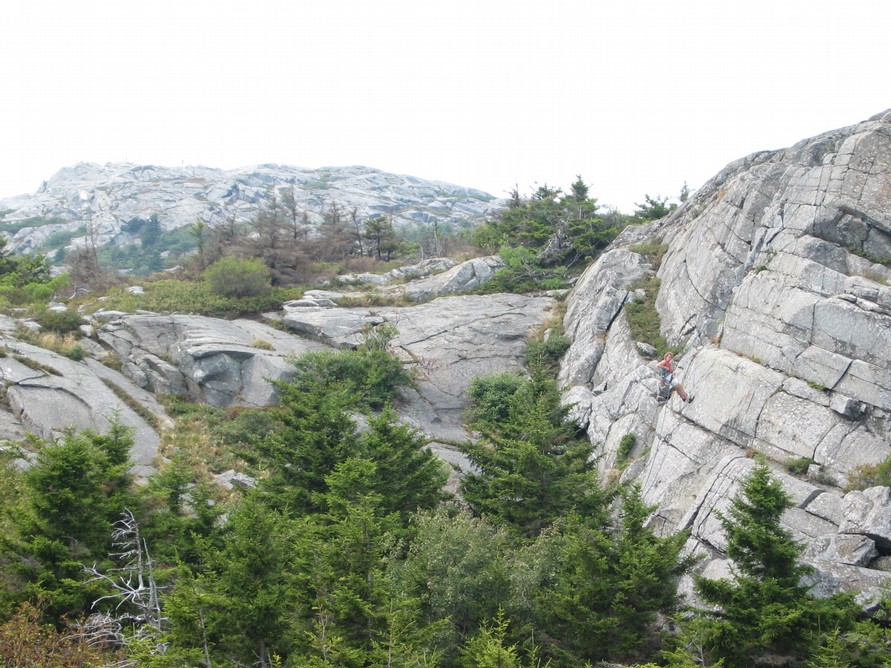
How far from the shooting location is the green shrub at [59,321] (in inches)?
1309

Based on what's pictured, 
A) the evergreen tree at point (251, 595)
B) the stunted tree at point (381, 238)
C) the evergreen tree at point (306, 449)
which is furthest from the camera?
the stunted tree at point (381, 238)

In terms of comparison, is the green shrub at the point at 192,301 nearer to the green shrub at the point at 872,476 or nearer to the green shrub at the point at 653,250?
the green shrub at the point at 653,250

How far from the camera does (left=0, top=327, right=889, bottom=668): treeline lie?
33.8 ft

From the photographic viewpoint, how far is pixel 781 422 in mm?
16719

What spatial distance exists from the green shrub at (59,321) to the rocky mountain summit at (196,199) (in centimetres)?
6483

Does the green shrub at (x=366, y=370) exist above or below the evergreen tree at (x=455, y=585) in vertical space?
below

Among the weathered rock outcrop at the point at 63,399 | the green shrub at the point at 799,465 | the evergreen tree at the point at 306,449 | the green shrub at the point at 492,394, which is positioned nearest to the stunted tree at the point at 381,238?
the green shrub at the point at 492,394

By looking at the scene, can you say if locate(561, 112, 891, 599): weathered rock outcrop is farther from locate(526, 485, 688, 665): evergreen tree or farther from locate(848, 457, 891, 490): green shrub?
locate(526, 485, 688, 665): evergreen tree

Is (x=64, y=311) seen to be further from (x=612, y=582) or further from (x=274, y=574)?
(x=612, y=582)

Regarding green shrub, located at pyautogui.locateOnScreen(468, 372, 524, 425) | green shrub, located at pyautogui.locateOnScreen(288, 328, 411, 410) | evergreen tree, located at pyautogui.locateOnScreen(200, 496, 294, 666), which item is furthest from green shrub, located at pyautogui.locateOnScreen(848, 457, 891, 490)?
green shrub, located at pyautogui.locateOnScreen(288, 328, 411, 410)

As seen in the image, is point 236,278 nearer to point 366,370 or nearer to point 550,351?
point 366,370

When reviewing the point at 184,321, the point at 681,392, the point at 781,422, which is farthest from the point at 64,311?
the point at 781,422

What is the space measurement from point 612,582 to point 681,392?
9328 mm

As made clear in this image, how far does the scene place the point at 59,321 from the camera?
3359 centimetres
